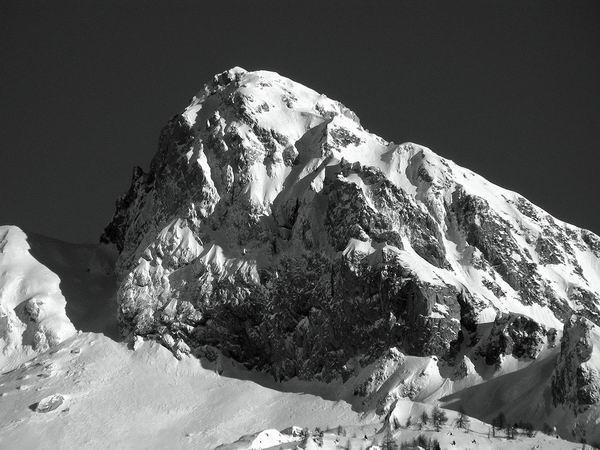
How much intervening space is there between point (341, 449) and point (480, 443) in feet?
70.6

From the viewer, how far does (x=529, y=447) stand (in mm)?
199000

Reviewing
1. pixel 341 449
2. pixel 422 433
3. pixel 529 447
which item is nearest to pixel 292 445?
pixel 341 449

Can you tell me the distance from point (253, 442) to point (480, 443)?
33825 millimetres

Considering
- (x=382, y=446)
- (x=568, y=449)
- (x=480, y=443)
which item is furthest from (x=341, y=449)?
(x=568, y=449)

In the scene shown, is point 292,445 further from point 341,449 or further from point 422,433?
point 422,433

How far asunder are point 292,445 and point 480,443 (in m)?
28.8

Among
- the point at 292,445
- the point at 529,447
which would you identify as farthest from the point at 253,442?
the point at 529,447

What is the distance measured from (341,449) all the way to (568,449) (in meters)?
34.7

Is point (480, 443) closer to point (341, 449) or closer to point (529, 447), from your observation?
point (529, 447)

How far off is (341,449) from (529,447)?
1150 inches

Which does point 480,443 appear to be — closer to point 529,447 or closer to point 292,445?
point 529,447

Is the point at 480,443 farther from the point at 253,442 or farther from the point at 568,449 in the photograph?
the point at 253,442

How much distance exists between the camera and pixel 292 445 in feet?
625

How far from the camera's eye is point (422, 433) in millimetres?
199625
